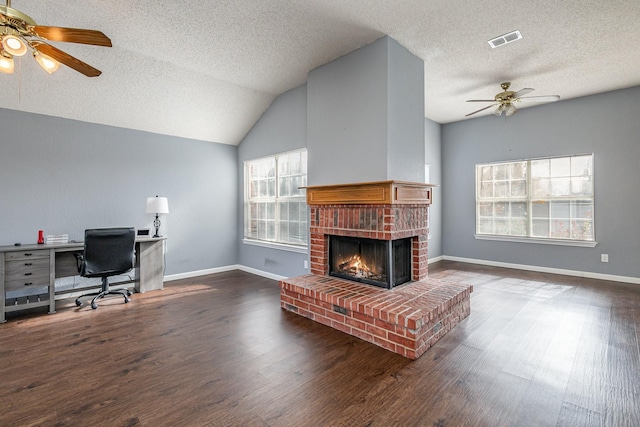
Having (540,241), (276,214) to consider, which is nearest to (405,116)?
(276,214)

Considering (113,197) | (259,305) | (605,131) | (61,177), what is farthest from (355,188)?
(605,131)

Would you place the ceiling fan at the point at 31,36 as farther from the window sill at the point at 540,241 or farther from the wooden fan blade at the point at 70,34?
the window sill at the point at 540,241

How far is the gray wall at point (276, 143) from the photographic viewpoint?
4469mm

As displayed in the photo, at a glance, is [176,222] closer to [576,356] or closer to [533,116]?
[576,356]

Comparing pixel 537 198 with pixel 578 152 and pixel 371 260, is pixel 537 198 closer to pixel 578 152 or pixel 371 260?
pixel 578 152

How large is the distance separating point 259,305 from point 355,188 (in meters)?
1.83

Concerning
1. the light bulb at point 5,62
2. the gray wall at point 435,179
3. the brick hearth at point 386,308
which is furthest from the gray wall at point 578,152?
the light bulb at point 5,62

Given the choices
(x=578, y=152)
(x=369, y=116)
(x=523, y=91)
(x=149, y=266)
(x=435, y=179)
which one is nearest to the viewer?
(x=369, y=116)

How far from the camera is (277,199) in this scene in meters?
5.03

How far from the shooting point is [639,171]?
4.29m

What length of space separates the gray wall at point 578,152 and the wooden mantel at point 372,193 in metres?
2.99

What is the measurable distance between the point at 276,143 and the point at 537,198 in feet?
15.4

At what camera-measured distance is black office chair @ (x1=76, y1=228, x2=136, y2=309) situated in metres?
3.52

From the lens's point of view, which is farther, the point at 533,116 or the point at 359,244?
the point at 533,116
